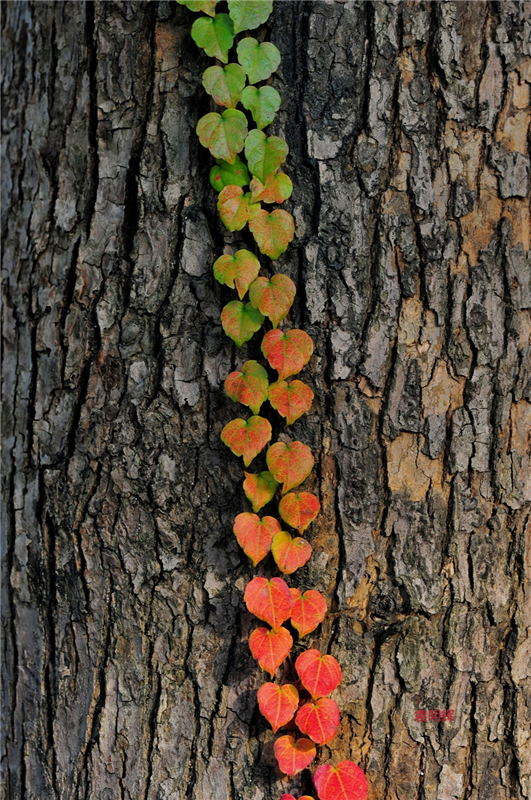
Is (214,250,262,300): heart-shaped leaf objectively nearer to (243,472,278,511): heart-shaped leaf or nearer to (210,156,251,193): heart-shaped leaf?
(210,156,251,193): heart-shaped leaf

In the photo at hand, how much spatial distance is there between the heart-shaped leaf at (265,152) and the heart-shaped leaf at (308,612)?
0.90 m

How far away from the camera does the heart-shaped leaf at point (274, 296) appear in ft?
3.81

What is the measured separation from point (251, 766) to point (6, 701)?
66 cm

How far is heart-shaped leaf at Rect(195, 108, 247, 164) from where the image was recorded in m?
1.15

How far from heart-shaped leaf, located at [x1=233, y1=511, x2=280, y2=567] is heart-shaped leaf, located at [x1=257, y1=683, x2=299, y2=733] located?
261 mm

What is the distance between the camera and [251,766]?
1.19 meters

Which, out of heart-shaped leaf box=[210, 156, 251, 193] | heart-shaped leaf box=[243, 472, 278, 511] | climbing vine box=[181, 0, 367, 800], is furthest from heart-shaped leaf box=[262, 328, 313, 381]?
heart-shaped leaf box=[210, 156, 251, 193]

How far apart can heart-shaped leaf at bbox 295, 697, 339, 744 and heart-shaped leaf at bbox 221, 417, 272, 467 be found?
1.72 feet

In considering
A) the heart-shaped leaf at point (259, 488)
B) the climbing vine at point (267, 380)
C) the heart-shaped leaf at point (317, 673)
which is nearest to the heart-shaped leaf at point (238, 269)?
the climbing vine at point (267, 380)

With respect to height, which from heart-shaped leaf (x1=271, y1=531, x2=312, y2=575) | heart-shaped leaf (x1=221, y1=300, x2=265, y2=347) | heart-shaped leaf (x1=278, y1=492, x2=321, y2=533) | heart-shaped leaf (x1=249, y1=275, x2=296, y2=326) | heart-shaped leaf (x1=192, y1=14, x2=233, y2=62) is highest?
heart-shaped leaf (x1=192, y1=14, x2=233, y2=62)

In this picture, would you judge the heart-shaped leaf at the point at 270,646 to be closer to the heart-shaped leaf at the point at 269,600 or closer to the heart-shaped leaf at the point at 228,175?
the heart-shaped leaf at the point at 269,600

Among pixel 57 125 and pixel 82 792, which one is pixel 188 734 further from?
pixel 57 125

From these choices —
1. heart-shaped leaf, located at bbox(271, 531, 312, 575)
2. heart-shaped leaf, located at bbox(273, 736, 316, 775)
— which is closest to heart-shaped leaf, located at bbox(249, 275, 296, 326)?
heart-shaped leaf, located at bbox(271, 531, 312, 575)

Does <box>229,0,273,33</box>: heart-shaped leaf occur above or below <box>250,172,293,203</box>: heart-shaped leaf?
above
